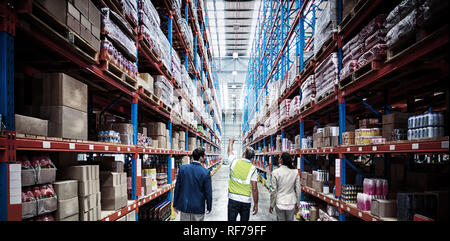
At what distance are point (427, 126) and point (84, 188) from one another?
3761 mm

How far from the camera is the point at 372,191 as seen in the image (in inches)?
141

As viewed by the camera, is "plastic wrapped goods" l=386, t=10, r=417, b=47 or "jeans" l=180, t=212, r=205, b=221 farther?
"jeans" l=180, t=212, r=205, b=221

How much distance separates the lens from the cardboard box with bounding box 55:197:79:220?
2.45 meters

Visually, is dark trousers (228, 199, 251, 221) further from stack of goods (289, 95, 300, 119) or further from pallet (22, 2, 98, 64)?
stack of goods (289, 95, 300, 119)

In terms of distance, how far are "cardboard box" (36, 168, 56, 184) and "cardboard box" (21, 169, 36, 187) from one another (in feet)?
0.13

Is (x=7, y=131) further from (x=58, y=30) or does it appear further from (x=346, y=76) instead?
(x=346, y=76)

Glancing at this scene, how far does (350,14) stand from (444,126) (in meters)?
2.29

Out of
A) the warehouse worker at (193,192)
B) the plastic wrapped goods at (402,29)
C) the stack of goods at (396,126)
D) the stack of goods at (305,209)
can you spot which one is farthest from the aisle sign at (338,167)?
the stack of goods at (305,209)

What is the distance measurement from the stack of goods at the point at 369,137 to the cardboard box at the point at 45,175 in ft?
12.8

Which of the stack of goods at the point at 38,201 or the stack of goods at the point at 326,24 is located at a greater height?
the stack of goods at the point at 326,24

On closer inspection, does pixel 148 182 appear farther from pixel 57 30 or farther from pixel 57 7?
pixel 57 7

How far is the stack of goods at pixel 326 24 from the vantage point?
179 inches

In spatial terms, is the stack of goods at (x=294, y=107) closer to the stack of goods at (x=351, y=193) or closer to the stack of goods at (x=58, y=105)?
the stack of goods at (x=351, y=193)

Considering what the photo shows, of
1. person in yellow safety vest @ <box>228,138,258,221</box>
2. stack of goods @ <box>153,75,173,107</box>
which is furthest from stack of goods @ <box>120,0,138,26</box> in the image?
person in yellow safety vest @ <box>228,138,258,221</box>
